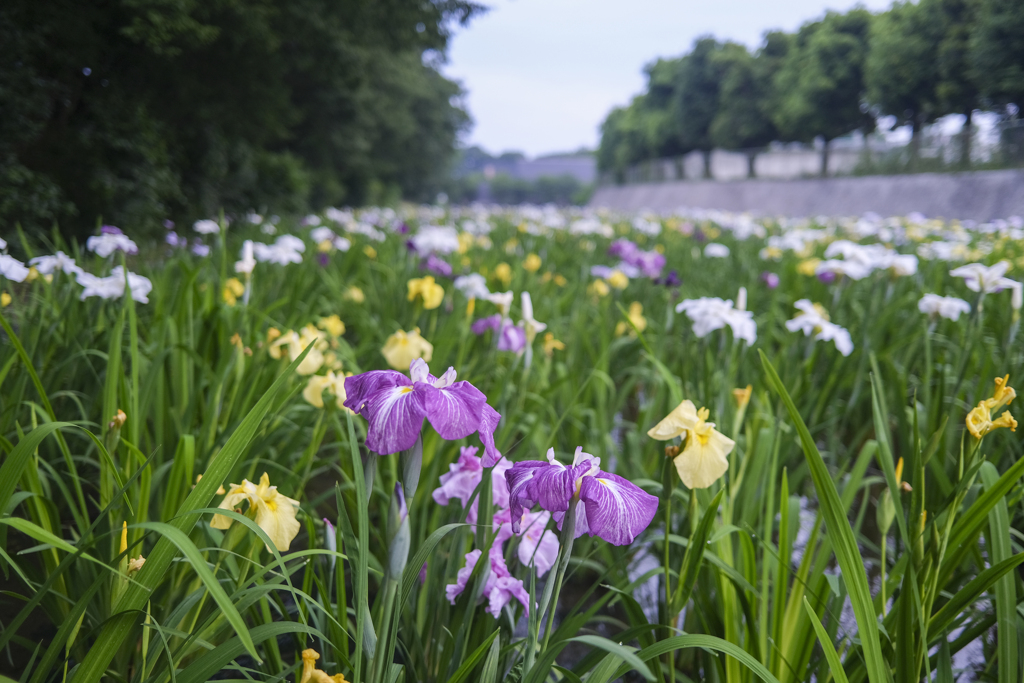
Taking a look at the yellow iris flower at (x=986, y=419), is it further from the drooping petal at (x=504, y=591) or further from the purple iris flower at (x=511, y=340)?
the purple iris flower at (x=511, y=340)

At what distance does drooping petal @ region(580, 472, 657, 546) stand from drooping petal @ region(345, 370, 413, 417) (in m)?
0.26

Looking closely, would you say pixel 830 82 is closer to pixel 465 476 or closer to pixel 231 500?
pixel 465 476

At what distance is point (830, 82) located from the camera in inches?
939

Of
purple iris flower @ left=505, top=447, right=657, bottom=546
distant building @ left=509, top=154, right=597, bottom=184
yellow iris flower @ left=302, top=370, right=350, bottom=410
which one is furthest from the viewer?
distant building @ left=509, top=154, right=597, bottom=184

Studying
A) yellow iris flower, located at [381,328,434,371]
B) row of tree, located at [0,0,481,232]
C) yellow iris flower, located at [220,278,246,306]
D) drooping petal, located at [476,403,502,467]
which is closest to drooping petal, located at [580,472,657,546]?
drooping petal, located at [476,403,502,467]

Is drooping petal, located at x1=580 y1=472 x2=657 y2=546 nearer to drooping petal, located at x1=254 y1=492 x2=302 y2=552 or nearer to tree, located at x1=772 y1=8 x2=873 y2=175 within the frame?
drooping petal, located at x1=254 y1=492 x2=302 y2=552

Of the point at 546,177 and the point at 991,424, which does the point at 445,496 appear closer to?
the point at 991,424

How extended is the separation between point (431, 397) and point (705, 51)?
40203 mm

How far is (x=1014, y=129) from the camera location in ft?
23.7

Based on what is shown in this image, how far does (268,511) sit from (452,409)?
0.37 metres

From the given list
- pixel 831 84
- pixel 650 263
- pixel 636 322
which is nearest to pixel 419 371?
pixel 636 322

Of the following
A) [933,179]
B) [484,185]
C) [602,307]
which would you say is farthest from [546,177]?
[602,307]

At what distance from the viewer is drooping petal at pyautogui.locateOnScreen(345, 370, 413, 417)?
74 cm

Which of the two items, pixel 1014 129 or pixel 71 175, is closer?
pixel 71 175
